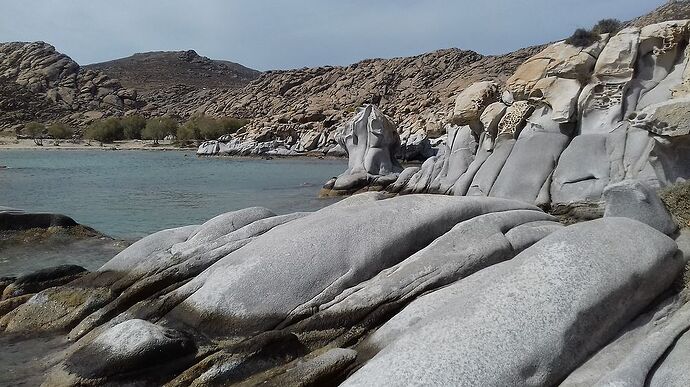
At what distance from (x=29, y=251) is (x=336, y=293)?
8434mm

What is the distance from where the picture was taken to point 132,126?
290ft

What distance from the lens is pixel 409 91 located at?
8544cm

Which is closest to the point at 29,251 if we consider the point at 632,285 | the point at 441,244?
the point at 441,244

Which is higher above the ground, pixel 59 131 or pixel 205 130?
pixel 59 131

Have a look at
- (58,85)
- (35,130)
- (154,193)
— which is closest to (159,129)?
(35,130)

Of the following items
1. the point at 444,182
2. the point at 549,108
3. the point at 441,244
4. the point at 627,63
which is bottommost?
the point at 444,182

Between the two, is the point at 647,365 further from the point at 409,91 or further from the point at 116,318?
the point at 409,91

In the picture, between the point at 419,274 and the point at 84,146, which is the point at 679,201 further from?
the point at 84,146

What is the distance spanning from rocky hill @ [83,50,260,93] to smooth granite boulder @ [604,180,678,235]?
136049 millimetres

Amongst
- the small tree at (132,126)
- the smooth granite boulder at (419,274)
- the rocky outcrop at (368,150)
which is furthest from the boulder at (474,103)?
the small tree at (132,126)

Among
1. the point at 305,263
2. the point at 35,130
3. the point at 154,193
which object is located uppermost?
the point at 35,130

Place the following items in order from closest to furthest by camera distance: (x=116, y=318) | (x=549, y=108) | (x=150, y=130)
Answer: (x=116, y=318) < (x=549, y=108) < (x=150, y=130)

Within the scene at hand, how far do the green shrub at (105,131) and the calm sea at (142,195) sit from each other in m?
46.4

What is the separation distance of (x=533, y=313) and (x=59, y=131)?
89896mm
